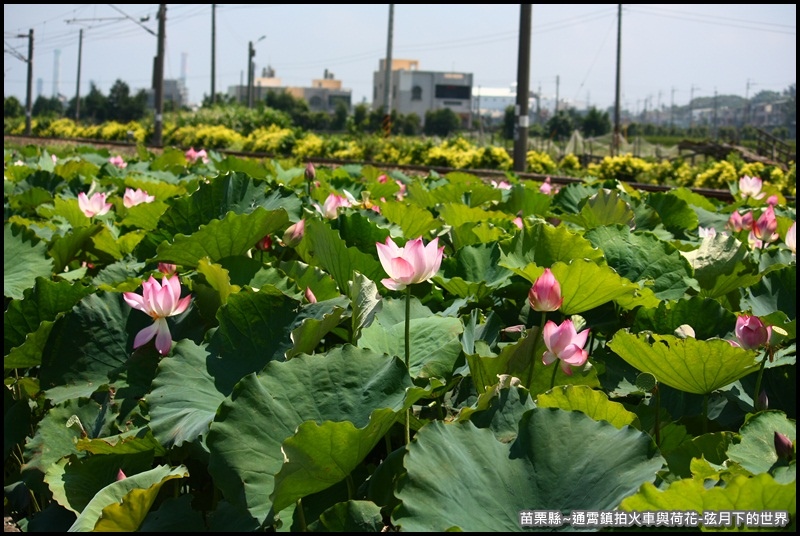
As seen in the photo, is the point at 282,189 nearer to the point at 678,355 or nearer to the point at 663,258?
the point at 663,258

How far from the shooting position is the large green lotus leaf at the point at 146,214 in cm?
236

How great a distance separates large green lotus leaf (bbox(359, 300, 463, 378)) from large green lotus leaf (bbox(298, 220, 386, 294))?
8.2 inches

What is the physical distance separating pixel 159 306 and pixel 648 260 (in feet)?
3.53

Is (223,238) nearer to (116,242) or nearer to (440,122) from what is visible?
(116,242)

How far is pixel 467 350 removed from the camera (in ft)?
4.69

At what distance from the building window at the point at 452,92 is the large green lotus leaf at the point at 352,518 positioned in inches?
4510

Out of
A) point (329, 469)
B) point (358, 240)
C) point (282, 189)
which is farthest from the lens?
point (282, 189)

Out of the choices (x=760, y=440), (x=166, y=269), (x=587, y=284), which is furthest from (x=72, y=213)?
(x=760, y=440)

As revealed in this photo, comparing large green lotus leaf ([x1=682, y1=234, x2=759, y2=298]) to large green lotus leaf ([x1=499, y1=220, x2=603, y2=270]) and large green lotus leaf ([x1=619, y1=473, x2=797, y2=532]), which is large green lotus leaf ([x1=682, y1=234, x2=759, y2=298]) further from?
large green lotus leaf ([x1=619, y1=473, x2=797, y2=532])

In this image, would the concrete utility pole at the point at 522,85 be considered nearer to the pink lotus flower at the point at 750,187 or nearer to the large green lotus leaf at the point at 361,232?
the pink lotus flower at the point at 750,187

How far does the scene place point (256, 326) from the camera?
145 centimetres

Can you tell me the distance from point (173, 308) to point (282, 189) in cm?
77

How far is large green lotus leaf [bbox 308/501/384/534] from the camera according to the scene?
40.6 inches

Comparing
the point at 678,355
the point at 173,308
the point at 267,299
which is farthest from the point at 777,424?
the point at 173,308
